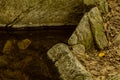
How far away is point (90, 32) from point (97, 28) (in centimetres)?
14

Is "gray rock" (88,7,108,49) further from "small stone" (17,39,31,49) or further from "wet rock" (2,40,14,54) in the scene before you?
"wet rock" (2,40,14,54)

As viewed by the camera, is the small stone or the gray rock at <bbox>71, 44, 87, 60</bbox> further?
the small stone

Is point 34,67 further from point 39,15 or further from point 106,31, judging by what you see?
point 106,31

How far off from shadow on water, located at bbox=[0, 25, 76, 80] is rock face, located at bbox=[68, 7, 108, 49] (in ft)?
2.21

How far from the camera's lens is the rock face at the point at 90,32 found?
194 inches

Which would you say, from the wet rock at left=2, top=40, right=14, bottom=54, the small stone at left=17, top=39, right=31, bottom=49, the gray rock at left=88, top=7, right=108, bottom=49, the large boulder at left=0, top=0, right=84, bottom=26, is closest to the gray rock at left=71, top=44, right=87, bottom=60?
the gray rock at left=88, top=7, right=108, bottom=49

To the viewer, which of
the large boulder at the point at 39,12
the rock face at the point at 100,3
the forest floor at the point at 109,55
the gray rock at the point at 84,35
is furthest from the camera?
the large boulder at the point at 39,12

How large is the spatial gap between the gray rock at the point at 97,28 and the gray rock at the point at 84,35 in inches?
3.0

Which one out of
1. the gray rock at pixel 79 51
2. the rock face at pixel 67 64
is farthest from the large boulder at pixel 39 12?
the rock face at pixel 67 64

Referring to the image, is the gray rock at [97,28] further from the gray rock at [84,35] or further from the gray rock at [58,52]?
the gray rock at [58,52]

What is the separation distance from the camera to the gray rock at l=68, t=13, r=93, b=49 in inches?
193

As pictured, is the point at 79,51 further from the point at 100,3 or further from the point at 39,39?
the point at 39,39

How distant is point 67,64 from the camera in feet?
14.5

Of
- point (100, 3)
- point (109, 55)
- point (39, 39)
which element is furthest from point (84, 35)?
point (39, 39)
